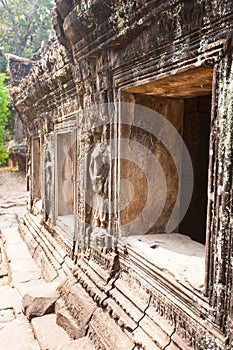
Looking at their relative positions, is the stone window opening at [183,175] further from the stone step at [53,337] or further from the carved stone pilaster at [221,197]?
the stone step at [53,337]

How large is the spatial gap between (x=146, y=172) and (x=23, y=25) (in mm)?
25743

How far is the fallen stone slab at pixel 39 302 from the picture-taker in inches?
136

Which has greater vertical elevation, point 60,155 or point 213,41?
point 213,41

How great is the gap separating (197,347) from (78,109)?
9.73 feet

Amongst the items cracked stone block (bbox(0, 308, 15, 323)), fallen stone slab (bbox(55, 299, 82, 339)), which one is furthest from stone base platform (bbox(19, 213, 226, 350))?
cracked stone block (bbox(0, 308, 15, 323))

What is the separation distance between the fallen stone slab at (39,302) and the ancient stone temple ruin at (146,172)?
0.59 ft

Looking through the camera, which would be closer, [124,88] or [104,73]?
[124,88]

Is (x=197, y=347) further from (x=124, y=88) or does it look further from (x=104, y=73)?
(x=104, y=73)

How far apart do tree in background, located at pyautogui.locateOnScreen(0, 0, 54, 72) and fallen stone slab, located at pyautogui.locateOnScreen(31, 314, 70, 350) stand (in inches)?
937

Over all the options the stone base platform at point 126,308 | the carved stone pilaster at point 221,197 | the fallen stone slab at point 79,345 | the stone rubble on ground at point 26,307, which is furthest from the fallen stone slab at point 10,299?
the carved stone pilaster at point 221,197

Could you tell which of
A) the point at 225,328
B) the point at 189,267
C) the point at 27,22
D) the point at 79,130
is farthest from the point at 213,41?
the point at 27,22

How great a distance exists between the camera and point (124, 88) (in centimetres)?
269

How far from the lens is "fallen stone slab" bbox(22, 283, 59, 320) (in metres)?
3.45

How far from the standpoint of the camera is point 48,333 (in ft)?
10.3
